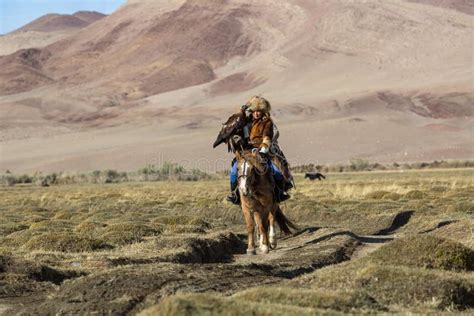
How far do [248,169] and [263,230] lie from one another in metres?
1.32

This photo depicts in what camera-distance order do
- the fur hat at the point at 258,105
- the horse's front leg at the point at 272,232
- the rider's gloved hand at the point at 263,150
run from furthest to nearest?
the horse's front leg at the point at 272,232
the fur hat at the point at 258,105
the rider's gloved hand at the point at 263,150

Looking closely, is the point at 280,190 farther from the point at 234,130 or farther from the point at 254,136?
the point at 234,130

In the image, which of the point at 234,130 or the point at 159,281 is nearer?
the point at 159,281

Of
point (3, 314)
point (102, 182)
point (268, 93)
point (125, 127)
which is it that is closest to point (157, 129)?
point (125, 127)

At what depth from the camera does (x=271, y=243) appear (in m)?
18.8

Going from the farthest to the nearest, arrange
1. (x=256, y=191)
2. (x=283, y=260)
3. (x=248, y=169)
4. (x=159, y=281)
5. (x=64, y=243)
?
(x=64, y=243)
(x=256, y=191)
(x=248, y=169)
(x=283, y=260)
(x=159, y=281)

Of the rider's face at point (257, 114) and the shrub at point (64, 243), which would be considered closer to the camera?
the rider's face at point (257, 114)

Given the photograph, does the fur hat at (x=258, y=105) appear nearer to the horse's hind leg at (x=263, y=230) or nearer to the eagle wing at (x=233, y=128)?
the eagle wing at (x=233, y=128)

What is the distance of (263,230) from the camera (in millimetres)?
18109

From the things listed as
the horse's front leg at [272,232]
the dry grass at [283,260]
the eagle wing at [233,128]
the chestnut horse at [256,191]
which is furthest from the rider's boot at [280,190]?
the dry grass at [283,260]

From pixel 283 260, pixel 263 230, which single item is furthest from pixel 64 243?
pixel 283 260

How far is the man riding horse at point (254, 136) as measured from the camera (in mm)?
18109

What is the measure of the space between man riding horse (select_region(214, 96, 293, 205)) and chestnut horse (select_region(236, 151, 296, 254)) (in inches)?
10.7

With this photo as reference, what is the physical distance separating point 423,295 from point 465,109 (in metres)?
170
